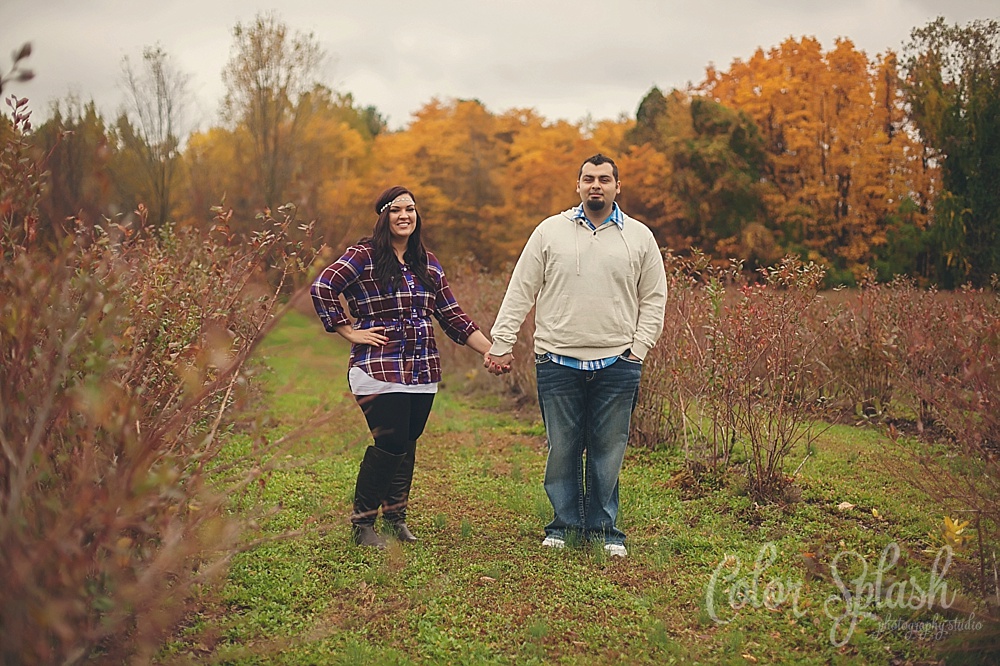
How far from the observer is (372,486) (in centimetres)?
462

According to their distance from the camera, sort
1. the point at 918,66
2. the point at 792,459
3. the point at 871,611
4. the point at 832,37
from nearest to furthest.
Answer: the point at 871,611 → the point at 792,459 → the point at 918,66 → the point at 832,37

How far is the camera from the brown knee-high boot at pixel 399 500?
15.6 feet

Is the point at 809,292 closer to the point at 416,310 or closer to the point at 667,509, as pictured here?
the point at 667,509

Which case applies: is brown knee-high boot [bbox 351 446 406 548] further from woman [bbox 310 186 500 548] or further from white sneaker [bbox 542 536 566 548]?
white sneaker [bbox 542 536 566 548]

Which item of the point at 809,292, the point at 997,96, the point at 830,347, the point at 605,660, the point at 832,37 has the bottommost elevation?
the point at 605,660

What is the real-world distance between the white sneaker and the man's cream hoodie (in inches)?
40.6

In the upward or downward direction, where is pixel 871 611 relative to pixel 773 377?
downward

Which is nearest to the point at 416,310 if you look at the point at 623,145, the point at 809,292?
the point at 809,292

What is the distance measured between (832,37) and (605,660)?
26.4 metres

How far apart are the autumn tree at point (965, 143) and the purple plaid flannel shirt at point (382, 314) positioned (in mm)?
19218

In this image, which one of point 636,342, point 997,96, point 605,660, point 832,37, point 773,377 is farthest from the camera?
point 832,37

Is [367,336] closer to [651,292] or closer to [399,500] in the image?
[399,500]

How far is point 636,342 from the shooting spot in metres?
4.50

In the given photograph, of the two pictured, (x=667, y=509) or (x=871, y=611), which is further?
(x=667, y=509)
